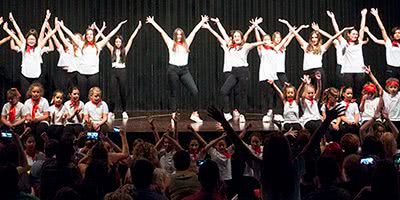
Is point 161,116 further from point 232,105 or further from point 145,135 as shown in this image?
point 145,135

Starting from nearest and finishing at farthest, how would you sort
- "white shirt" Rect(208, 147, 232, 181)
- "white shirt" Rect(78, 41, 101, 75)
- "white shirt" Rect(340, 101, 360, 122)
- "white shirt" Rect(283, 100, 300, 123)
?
"white shirt" Rect(208, 147, 232, 181) < "white shirt" Rect(340, 101, 360, 122) < "white shirt" Rect(283, 100, 300, 123) < "white shirt" Rect(78, 41, 101, 75)

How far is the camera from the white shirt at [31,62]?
12297 mm

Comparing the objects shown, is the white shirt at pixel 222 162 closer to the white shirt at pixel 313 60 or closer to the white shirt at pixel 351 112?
the white shirt at pixel 351 112

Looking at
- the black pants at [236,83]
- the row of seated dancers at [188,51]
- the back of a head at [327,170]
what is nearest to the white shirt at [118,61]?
the row of seated dancers at [188,51]

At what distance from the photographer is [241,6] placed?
633 inches

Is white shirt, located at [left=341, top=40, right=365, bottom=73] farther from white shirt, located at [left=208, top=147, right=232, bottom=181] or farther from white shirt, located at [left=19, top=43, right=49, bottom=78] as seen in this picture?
white shirt, located at [left=208, top=147, right=232, bottom=181]

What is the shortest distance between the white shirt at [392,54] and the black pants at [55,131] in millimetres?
6195

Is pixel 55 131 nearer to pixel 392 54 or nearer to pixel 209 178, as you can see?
pixel 209 178

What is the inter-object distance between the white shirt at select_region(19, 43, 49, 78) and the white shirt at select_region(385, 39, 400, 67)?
6218 mm

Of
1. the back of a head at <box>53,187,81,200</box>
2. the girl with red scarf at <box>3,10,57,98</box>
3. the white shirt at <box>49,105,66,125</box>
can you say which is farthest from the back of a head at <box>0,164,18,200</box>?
the girl with red scarf at <box>3,10,57,98</box>

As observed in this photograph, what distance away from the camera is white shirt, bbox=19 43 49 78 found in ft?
40.3

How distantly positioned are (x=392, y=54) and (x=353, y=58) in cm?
75

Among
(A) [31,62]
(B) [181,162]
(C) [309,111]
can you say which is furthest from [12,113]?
(B) [181,162]

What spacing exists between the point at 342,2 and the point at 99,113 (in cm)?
763
